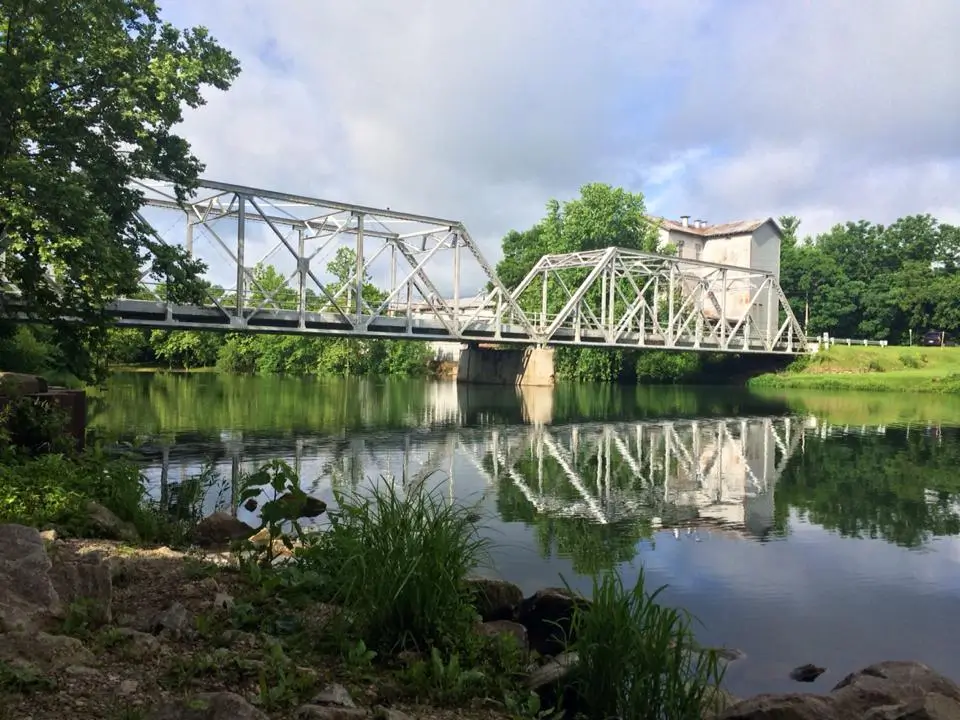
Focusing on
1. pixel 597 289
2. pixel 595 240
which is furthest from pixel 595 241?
pixel 597 289

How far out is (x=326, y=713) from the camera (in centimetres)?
474

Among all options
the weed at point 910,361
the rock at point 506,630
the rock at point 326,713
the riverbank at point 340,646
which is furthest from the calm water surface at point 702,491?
the weed at point 910,361

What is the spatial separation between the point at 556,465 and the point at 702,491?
4932 millimetres

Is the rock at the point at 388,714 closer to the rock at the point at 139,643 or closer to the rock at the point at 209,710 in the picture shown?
the rock at the point at 209,710

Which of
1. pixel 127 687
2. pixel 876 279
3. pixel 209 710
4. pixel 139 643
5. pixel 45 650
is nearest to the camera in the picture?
pixel 209 710

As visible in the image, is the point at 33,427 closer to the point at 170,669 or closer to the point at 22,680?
the point at 170,669

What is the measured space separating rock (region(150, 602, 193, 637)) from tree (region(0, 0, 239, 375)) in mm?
11245

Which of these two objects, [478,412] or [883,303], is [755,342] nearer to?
[883,303]

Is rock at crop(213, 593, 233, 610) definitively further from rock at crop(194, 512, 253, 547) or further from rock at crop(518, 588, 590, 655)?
rock at crop(194, 512, 253, 547)

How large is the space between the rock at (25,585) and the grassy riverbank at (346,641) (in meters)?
0.04

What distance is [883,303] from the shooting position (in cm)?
8925

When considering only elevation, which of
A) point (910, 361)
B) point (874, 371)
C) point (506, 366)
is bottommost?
point (874, 371)

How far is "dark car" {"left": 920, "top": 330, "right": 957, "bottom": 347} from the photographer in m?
85.1

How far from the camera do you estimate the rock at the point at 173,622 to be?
5818 millimetres
